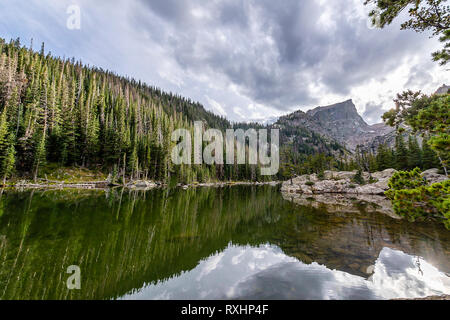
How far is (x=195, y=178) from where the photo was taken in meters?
77.5

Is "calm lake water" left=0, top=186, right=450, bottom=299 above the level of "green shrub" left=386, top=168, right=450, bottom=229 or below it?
below

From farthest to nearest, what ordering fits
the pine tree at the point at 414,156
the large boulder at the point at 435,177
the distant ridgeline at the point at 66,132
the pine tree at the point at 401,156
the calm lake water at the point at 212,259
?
1. the pine tree at the point at 401,156
2. the pine tree at the point at 414,156
3. the distant ridgeline at the point at 66,132
4. the large boulder at the point at 435,177
5. the calm lake water at the point at 212,259

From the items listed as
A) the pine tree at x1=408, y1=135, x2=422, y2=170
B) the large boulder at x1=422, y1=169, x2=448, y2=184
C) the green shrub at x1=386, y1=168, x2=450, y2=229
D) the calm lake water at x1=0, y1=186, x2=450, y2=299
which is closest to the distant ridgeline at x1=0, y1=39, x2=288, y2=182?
the calm lake water at x1=0, y1=186, x2=450, y2=299

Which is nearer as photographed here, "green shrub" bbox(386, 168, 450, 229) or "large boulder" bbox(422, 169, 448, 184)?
"green shrub" bbox(386, 168, 450, 229)

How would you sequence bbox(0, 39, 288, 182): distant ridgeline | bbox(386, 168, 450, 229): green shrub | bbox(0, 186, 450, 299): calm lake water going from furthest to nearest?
bbox(0, 39, 288, 182): distant ridgeline < bbox(0, 186, 450, 299): calm lake water < bbox(386, 168, 450, 229): green shrub

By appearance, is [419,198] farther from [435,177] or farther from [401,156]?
[401,156]

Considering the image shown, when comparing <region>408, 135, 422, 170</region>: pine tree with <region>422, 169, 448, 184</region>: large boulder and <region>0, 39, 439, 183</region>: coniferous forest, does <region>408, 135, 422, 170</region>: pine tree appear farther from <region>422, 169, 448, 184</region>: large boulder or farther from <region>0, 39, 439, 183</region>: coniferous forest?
<region>422, 169, 448, 184</region>: large boulder

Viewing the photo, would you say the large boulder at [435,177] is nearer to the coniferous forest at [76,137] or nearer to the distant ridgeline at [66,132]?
the coniferous forest at [76,137]

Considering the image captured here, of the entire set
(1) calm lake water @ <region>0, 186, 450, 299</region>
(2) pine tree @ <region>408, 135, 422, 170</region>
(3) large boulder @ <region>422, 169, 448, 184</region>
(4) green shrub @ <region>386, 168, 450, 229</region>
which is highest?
(2) pine tree @ <region>408, 135, 422, 170</region>

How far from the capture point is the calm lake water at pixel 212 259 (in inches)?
259

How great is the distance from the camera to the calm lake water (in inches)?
259

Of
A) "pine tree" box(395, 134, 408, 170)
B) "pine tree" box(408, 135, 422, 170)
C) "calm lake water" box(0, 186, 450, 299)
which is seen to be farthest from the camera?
"pine tree" box(395, 134, 408, 170)

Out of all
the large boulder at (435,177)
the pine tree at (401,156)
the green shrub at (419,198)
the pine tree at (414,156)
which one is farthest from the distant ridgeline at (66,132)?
the pine tree at (414,156)

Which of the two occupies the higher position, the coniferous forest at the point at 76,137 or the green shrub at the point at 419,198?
the coniferous forest at the point at 76,137
